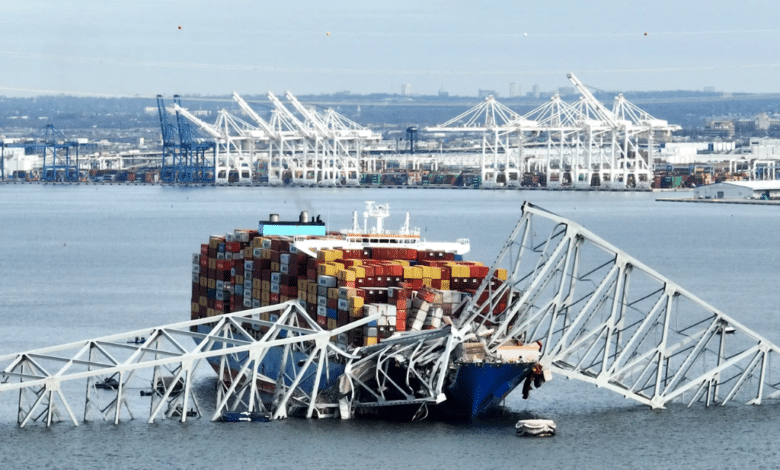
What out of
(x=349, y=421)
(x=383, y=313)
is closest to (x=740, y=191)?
(x=383, y=313)

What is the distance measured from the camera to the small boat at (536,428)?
28.0 meters

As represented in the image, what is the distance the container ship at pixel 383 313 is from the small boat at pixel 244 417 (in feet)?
3.06

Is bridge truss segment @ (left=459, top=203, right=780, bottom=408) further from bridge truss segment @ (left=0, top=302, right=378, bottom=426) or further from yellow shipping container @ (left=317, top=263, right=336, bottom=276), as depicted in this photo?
yellow shipping container @ (left=317, top=263, right=336, bottom=276)

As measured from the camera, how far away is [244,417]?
1158 inches

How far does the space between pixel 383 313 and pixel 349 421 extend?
7.88ft

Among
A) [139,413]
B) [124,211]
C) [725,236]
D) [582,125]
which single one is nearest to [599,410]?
[139,413]

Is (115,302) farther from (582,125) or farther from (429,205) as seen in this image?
(582,125)

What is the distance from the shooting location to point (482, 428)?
2872 centimetres

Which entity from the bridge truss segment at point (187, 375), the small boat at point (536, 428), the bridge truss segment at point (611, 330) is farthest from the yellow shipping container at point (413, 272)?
the small boat at point (536, 428)

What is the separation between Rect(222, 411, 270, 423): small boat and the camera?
29359 mm

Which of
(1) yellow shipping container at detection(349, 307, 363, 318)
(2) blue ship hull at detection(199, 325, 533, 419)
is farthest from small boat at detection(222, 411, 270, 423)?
(1) yellow shipping container at detection(349, 307, 363, 318)

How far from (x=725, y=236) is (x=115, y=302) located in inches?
1990

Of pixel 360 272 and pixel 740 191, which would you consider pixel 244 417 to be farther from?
pixel 740 191

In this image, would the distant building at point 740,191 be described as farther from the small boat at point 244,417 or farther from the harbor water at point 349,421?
the small boat at point 244,417
